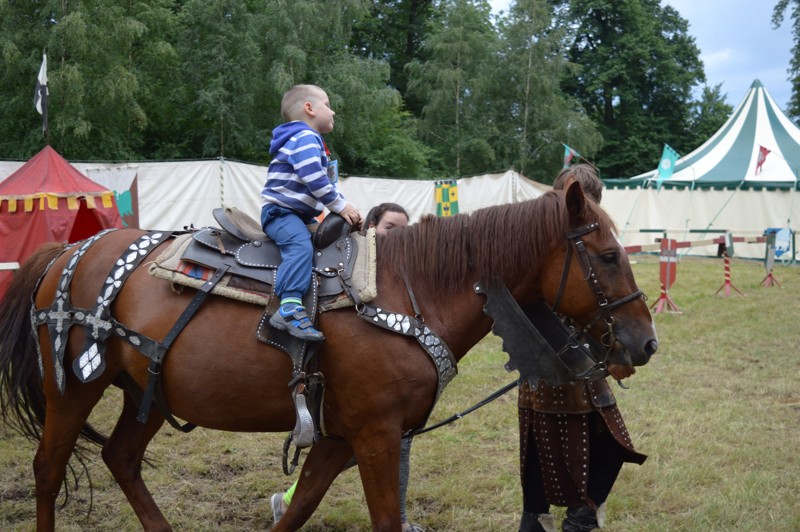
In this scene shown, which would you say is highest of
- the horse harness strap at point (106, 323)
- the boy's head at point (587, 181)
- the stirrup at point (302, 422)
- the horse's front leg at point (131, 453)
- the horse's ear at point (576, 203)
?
the boy's head at point (587, 181)

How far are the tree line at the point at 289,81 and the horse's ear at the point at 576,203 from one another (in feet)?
51.7

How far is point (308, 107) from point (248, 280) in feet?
2.72

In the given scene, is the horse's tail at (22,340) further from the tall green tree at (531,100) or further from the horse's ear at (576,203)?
the tall green tree at (531,100)

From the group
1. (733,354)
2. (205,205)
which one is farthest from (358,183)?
(733,354)

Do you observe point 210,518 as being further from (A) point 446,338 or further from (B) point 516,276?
(B) point 516,276

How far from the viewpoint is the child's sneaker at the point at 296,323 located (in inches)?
98.7

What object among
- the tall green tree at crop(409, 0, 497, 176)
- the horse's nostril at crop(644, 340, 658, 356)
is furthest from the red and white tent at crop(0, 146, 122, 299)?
the tall green tree at crop(409, 0, 497, 176)

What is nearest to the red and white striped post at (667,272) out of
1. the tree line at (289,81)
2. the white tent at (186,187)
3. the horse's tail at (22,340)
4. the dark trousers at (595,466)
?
the white tent at (186,187)

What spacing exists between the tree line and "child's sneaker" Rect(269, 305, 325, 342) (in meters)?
15.4

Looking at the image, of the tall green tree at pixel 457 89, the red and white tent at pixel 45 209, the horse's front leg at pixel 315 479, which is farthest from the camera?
the tall green tree at pixel 457 89

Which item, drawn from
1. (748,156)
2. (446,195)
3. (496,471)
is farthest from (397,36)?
(496,471)

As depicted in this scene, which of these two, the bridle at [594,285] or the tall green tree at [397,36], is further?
the tall green tree at [397,36]

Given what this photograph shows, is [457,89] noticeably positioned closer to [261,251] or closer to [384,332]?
[261,251]

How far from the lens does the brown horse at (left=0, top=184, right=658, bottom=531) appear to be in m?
2.59
